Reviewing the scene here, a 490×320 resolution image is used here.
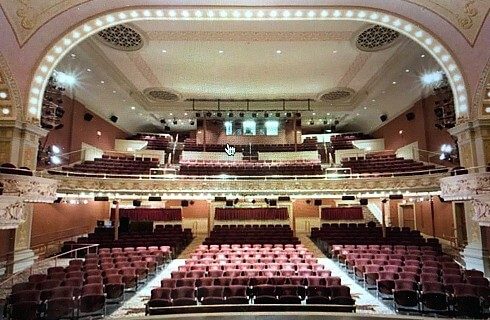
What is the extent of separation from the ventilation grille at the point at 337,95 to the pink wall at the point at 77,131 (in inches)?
515

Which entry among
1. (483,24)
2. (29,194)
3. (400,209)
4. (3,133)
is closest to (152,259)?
(29,194)

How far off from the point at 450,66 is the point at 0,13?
489 inches

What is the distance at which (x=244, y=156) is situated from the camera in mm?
22359

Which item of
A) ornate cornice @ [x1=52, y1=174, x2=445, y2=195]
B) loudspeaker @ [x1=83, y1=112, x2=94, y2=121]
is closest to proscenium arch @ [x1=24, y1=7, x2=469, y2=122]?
Answer: ornate cornice @ [x1=52, y1=174, x2=445, y2=195]

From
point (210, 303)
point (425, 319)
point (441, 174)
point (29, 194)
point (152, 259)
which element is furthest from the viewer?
point (441, 174)

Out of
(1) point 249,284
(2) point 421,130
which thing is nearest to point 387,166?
(2) point 421,130

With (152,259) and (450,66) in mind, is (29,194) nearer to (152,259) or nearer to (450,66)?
(152,259)

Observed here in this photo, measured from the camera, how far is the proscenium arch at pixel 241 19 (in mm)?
9453

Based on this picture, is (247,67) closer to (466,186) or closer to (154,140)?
(466,186)

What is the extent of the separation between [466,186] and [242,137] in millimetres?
16480

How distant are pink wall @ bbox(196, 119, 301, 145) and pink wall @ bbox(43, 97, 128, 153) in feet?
20.7

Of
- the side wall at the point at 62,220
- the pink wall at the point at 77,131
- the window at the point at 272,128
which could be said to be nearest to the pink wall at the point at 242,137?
the window at the point at 272,128

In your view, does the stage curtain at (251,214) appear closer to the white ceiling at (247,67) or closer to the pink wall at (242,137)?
the pink wall at (242,137)

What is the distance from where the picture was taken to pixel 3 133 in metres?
9.50
